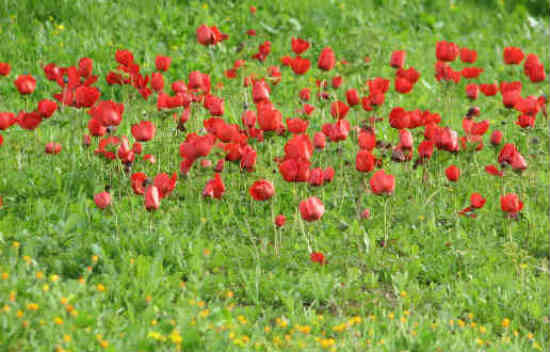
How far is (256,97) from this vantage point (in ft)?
16.9

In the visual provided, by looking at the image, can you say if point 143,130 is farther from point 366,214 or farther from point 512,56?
point 512,56

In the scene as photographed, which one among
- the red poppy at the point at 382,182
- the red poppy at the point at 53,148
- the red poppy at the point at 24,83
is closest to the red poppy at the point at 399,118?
the red poppy at the point at 382,182

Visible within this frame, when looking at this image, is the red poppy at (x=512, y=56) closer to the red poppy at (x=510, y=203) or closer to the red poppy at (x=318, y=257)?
the red poppy at (x=510, y=203)

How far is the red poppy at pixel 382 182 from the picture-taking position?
4359mm

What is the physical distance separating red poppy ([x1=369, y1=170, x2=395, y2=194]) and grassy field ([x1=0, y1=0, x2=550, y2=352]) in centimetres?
23

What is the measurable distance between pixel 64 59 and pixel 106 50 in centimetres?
42

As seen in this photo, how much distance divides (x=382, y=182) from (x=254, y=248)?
2.78 ft

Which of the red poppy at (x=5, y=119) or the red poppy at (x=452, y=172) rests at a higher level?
the red poppy at (x=452, y=172)

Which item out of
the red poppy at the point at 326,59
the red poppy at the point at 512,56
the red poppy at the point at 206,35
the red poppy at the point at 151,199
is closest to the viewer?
the red poppy at the point at 151,199

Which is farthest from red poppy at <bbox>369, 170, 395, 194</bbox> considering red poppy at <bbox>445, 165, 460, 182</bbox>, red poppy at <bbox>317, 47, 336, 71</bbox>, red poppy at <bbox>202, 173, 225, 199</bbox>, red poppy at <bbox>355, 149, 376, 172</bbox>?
red poppy at <bbox>317, 47, 336, 71</bbox>

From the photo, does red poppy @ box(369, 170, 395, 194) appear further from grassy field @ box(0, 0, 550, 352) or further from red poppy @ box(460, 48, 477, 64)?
red poppy @ box(460, 48, 477, 64)

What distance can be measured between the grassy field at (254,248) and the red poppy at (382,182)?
227mm

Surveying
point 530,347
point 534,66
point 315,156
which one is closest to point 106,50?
point 315,156

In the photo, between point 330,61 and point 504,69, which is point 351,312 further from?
point 504,69
